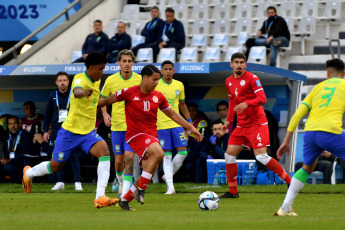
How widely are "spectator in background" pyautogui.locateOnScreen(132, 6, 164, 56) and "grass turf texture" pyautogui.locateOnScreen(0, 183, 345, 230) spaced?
6323 mm

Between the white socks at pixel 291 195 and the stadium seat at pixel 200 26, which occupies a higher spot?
the stadium seat at pixel 200 26

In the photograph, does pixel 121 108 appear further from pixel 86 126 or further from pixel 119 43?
pixel 119 43

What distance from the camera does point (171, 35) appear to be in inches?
790

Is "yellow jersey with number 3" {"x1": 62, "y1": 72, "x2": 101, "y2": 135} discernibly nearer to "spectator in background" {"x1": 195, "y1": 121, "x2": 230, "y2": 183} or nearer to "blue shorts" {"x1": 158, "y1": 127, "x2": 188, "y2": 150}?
"blue shorts" {"x1": 158, "y1": 127, "x2": 188, "y2": 150}

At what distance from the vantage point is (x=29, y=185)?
12211mm

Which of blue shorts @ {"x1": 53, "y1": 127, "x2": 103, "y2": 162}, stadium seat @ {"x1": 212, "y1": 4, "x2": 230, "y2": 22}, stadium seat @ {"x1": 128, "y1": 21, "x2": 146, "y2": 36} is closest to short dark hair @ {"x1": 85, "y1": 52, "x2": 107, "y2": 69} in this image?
blue shorts @ {"x1": 53, "y1": 127, "x2": 103, "y2": 162}

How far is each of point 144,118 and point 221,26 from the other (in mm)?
12430

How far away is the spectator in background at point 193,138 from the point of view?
17.6m

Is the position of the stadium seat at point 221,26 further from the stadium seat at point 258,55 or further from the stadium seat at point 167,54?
the stadium seat at point 167,54

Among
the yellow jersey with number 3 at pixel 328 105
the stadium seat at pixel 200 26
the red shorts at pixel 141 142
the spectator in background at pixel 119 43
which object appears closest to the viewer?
the yellow jersey with number 3 at pixel 328 105

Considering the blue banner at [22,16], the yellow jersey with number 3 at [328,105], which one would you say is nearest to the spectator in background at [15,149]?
the blue banner at [22,16]

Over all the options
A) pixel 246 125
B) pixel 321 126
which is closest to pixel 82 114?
pixel 246 125

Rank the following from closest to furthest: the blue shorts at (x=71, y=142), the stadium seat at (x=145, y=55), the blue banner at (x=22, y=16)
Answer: the blue shorts at (x=71, y=142), the stadium seat at (x=145, y=55), the blue banner at (x=22, y=16)

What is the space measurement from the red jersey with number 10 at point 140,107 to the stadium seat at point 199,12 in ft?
43.0
